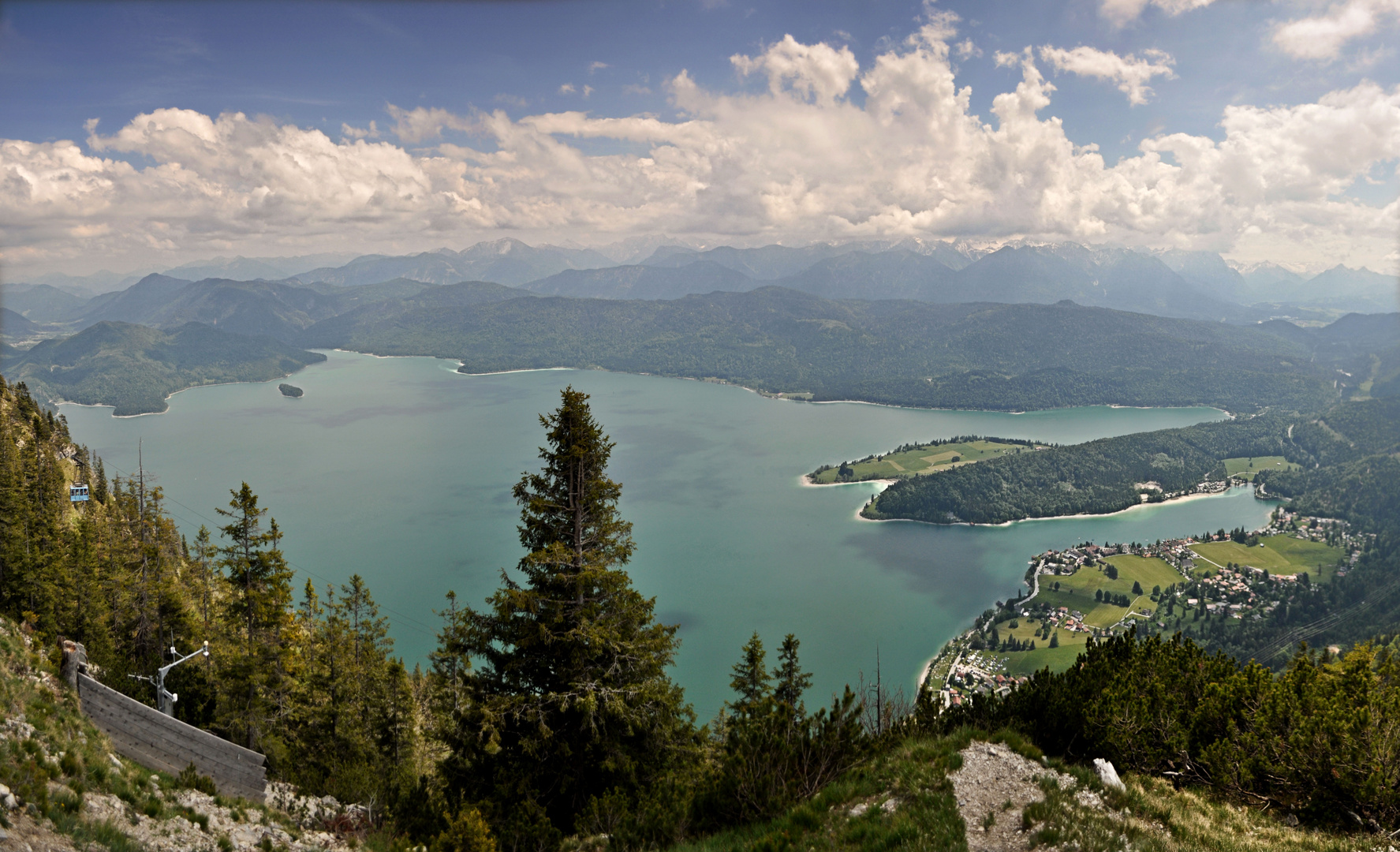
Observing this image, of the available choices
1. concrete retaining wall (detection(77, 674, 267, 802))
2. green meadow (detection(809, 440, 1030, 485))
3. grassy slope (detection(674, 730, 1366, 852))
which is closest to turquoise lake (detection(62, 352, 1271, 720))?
green meadow (detection(809, 440, 1030, 485))

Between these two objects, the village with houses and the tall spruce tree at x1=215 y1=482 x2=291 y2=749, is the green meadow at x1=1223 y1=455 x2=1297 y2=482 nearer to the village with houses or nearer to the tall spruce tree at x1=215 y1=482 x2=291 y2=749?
the village with houses

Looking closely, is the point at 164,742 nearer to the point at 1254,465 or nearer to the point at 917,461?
Result: the point at 917,461

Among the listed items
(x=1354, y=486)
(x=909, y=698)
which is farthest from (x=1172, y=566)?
(x=1354, y=486)

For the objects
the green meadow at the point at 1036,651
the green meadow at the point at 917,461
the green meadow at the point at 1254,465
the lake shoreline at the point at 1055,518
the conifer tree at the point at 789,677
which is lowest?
the green meadow at the point at 1036,651

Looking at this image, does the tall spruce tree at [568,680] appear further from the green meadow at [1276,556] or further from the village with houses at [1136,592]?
the green meadow at [1276,556]

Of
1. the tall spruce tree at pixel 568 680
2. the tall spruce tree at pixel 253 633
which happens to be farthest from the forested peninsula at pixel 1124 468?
the tall spruce tree at pixel 568 680

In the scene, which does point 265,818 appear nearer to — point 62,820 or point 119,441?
point 62,820
